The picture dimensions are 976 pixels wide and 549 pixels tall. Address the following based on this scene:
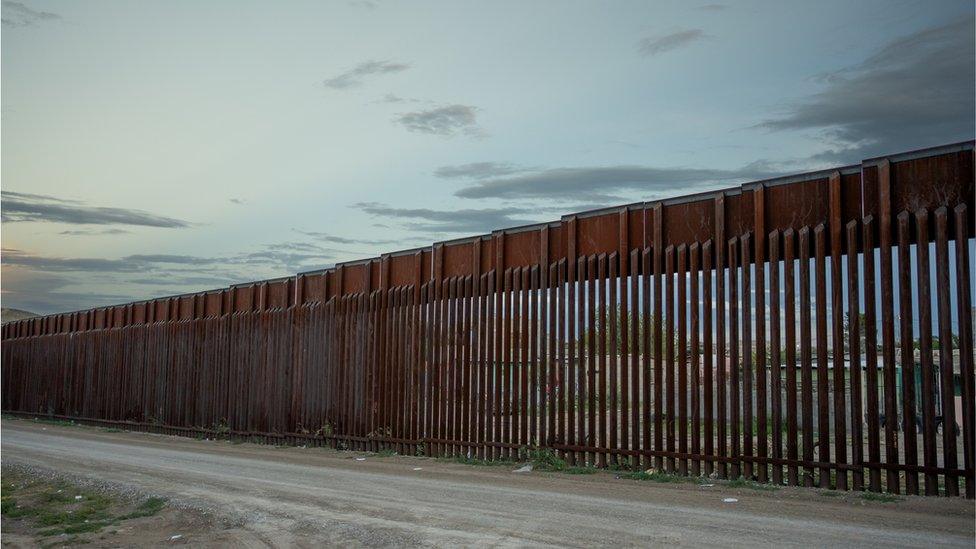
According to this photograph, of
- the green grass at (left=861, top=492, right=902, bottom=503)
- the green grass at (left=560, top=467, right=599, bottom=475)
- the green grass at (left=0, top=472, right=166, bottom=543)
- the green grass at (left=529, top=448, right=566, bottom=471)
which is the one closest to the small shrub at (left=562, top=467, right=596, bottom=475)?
the green grass at (left=560, top=467, right=599, bottom=475)

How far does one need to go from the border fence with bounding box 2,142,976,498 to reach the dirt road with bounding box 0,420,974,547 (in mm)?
1010

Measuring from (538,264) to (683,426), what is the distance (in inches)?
189

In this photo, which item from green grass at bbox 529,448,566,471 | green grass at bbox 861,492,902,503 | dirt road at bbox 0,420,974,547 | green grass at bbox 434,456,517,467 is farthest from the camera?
green grass at bbox 434,456,517,467

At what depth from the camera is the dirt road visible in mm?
8258

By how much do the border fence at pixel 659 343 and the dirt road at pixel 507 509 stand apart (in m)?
1.01

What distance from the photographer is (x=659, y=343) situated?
13.3m

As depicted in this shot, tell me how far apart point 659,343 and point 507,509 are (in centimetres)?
454

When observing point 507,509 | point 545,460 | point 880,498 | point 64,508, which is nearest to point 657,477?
point 545,460

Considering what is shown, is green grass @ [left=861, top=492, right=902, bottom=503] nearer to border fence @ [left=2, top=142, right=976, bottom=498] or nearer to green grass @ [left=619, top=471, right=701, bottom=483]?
border fence @ [left=2, top=142, right=976, bottom=498]

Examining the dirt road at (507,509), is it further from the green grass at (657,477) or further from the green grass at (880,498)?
the green grass at (657,477)

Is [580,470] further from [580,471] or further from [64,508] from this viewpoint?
[64,508]

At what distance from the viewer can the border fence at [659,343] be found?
10859 mm

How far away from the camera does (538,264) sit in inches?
640

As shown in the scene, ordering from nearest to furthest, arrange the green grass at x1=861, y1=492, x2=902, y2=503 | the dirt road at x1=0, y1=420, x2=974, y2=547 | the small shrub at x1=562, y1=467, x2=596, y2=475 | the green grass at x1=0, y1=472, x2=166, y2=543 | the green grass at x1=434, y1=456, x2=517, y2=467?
the dirt road at x1=0, y1=420, x2=974, y2=547 < the green grass at x1=861, y1=492, x2=902, y2=503 < the green grass at x1=0, y1=472, x2=166, y2=543 < the small shrub at x1=562, y1=467, x2=596, y2=475 < the green grass at x1=434, y1=456, x2=517, y2=467
